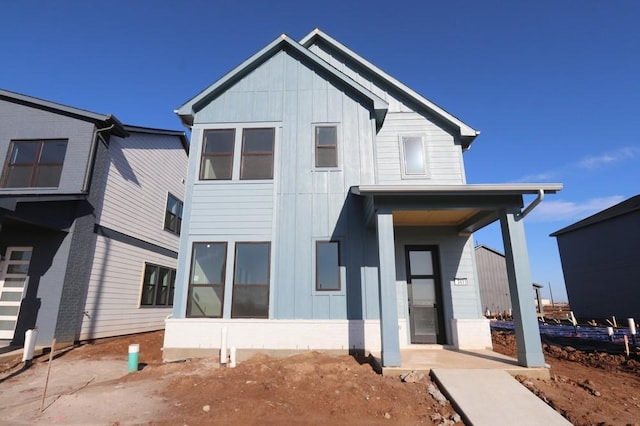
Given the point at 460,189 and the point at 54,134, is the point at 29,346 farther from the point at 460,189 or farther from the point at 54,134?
the point at 460,189

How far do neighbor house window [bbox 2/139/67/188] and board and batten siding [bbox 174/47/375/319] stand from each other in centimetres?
488

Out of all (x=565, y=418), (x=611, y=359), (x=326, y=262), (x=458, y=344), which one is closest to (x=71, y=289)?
(x=326, y=262)

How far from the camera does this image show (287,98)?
31.9ft

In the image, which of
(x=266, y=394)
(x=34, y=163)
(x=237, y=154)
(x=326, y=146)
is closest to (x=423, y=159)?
(x=326, y=146)

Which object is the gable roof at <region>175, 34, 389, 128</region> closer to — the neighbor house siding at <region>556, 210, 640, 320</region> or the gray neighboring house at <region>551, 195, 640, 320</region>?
the gray neighboring house at <region>551, 195, 640, 320</region>

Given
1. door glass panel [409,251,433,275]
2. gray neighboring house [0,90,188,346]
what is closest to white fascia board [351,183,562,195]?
door glass panel [409,251,433,275]

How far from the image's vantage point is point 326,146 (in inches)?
365

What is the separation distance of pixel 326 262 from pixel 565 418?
5.17 metres

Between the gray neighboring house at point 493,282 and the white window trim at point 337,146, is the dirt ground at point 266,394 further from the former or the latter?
the gray neighboring house at point 493,282

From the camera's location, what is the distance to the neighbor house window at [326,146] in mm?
9148

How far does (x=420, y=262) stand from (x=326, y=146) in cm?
406

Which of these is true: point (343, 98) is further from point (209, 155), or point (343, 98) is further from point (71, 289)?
point (71, 289)

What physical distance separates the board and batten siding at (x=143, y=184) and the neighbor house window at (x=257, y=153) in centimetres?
567

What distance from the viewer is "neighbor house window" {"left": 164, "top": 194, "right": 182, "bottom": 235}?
15275 millimetres
